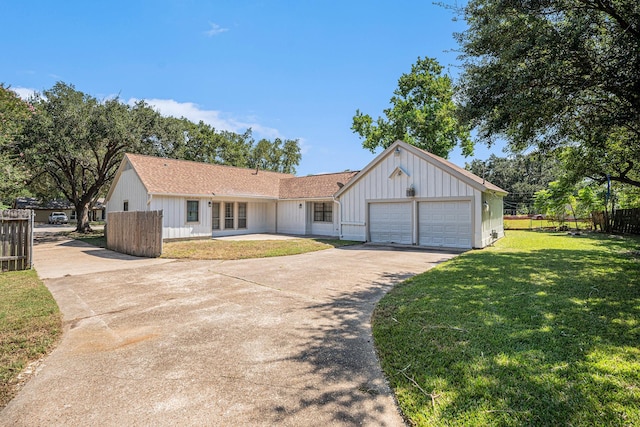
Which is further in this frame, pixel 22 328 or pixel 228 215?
pixel 228 215

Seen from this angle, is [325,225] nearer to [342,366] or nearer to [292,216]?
[292,216]

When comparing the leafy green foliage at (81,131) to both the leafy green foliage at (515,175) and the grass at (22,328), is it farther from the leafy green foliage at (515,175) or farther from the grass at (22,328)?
the leafy green foliage at (515,175)

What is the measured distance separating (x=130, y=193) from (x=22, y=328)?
15472 millimetres

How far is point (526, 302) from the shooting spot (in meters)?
5.30

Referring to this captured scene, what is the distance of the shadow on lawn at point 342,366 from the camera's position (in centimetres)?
269

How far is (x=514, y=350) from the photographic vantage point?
3537mm

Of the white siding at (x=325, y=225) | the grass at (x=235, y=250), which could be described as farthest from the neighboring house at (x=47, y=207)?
the grass at (x=235, y=250)

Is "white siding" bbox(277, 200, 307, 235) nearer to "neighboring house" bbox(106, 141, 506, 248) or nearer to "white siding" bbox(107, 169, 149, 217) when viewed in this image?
"neighboring house" bbox(106, 141, 506, 248)

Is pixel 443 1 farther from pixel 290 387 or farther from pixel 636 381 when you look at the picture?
pixel 290 387

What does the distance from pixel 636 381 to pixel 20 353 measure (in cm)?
663

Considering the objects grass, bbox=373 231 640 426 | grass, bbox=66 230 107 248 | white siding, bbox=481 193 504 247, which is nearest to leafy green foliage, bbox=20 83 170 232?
grass, bbox=66 230 107 248

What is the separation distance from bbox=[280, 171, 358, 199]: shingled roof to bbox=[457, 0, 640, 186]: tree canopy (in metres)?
12.6

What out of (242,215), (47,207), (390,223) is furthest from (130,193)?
(47,207)

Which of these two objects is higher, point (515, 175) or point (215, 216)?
point (515, 175)
